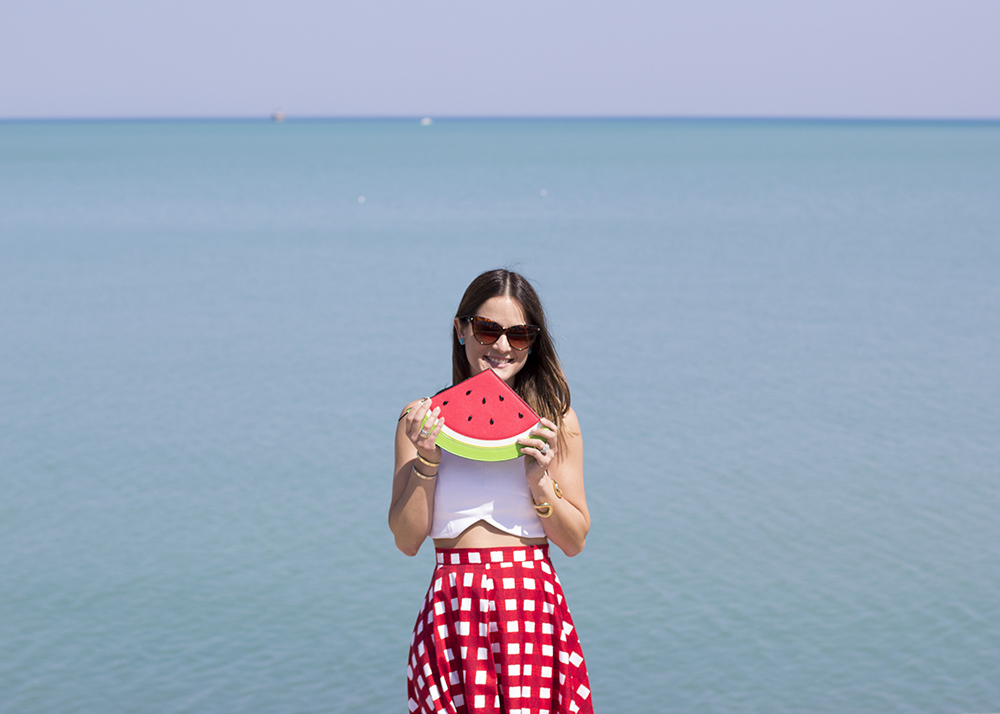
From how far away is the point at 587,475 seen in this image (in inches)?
426

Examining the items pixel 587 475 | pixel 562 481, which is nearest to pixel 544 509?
pixel 562 481

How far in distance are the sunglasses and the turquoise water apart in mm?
4358

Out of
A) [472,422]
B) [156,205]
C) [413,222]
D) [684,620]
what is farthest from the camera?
[156,205]

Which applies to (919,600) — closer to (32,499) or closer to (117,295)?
(32,499)

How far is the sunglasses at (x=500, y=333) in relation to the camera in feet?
10.8

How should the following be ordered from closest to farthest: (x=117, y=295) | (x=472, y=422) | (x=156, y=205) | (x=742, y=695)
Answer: (x=472, y=422)
(x=742, y=695)
(x=117, y=295)
(x=156, y=205)

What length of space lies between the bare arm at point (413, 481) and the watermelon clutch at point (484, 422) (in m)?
0.05

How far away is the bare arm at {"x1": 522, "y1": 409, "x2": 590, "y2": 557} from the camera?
10.1 ft

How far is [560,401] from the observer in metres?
3.40

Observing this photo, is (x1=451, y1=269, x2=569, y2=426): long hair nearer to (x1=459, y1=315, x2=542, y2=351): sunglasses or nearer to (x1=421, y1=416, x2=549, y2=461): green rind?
(x1=459, y1=315, x2=542, y2=351): sunglasses

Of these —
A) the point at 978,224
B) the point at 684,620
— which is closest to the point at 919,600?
the point at 684,620

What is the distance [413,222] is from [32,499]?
1077 inches

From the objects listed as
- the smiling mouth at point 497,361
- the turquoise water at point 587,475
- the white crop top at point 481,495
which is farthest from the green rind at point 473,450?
the turquoise water at point 587,475

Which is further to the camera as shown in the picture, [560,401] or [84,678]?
[84,678]
